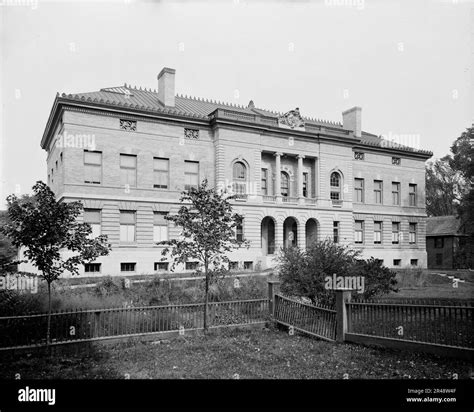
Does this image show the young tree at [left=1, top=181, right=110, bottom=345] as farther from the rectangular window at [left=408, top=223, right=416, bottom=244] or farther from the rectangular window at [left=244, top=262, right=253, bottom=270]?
the rectangular window at [left=408, top=223, right=416, bottom=244]

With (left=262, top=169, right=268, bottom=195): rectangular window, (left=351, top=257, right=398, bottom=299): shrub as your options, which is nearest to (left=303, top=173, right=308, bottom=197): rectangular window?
(left=262, top=169, right=268, bottom=195): rectangular window

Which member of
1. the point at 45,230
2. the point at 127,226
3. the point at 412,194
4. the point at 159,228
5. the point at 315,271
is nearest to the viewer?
the point at 45,230

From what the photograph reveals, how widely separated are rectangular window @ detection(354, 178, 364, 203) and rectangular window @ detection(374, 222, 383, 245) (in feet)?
9.56

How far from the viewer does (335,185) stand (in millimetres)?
32281

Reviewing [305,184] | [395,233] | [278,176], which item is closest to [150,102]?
[278,176]

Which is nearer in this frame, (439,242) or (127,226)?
(127,226)

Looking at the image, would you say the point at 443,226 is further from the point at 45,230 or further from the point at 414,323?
the point at 45,230

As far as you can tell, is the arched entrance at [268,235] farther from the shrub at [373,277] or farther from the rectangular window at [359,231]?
the shrub at [373,277]

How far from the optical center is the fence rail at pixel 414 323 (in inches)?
296

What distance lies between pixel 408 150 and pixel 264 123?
1564cm

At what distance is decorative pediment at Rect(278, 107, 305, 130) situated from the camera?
29.4 m

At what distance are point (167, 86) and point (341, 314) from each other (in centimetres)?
2208

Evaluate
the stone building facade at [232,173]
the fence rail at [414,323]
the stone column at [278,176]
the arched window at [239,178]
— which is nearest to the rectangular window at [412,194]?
the stone building facade at [232,173]
